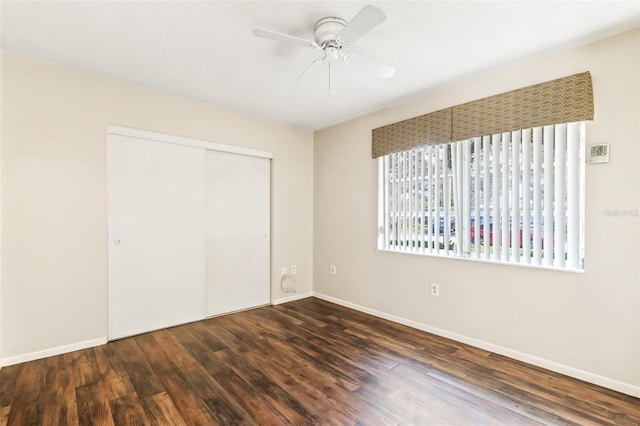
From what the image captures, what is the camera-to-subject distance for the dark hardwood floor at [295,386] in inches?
69.4

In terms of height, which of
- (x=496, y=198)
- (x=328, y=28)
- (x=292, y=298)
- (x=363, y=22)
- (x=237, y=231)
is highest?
(x=328, y=28)

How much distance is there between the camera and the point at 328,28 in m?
1.88

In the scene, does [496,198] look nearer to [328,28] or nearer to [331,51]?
[331,51]

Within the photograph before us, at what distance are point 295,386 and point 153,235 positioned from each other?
206 centimetres

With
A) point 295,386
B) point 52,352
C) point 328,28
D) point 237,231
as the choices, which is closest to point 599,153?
point 328,28

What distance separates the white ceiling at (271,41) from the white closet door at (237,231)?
102 centimetres

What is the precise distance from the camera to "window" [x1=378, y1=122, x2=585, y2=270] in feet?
7.36

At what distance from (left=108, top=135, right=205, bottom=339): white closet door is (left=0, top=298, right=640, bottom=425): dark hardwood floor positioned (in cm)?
30

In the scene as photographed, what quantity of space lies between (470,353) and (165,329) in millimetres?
2952

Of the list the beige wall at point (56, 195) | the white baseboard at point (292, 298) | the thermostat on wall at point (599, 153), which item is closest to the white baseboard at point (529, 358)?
the white baseboard at point (292, 298)

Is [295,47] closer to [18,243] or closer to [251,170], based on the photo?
[251,170]

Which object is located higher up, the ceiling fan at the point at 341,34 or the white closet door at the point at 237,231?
the ceiling fan at the point at 341,34

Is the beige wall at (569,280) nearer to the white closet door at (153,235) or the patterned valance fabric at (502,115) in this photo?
the patterned valance fabric at (502,115)

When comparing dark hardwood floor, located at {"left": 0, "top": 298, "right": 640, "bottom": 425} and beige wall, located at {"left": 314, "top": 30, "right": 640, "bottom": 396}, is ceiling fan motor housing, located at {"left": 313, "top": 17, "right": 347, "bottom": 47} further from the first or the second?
dark hardwood floor, located at {"left": 0, "top": 298, "right": 640, "bottom": 425}
